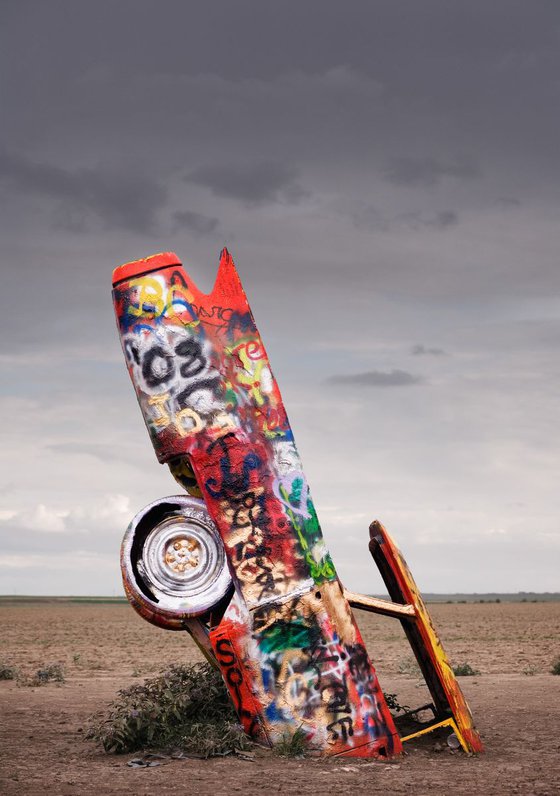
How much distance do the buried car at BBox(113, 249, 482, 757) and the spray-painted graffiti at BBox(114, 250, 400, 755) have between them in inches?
0.5

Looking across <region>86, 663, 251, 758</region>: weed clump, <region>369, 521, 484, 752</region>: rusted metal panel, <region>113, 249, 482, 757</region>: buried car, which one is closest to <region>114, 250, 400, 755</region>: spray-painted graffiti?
<region>113, 249, 482, 757</region>: buried car

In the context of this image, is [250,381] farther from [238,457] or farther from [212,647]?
Result: [212,647]

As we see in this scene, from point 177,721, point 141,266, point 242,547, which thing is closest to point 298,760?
point 177,721

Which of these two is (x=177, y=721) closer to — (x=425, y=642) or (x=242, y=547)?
(x=242, y=547)

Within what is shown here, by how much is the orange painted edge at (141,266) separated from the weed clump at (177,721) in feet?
15.8

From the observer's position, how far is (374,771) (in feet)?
30.2

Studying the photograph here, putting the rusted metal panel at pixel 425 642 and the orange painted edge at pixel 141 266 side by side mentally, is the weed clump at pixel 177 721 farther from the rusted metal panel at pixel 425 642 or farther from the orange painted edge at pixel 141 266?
the orange painted edge at pixel 141 266

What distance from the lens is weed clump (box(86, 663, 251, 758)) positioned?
9.88 metres

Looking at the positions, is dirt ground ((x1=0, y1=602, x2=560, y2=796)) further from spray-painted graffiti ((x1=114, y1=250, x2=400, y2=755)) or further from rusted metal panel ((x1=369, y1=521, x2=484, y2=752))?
spray-painted graffiti ((x1=114, y1=250, x2=400, y2=755))

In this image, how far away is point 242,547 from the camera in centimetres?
985

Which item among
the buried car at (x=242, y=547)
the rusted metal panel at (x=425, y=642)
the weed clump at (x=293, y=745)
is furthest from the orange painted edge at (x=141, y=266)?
the weed clump at (x=293, y=745)

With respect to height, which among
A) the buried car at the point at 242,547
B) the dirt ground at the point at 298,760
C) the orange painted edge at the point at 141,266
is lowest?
the dirt ground at the point at 298,760

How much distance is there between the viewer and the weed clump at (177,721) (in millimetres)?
9883

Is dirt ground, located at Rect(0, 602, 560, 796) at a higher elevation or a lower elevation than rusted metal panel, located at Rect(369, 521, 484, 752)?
lower
